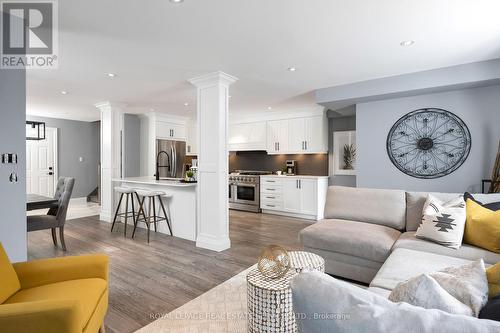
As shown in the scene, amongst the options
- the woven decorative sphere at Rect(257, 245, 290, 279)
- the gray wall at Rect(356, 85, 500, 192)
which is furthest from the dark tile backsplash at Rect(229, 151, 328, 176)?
the woven decorative sphere at Rect(257, 245, 290, 279)

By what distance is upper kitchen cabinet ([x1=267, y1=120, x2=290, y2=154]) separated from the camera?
20.9 ft

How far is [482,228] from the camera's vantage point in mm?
2205

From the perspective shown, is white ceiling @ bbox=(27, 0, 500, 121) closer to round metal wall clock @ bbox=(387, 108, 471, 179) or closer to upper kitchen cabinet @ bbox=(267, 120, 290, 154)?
round metal wall clock @ bbox=(387, 108, 471, 179)

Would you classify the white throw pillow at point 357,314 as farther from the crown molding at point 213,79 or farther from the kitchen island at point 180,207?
the kitchen island at point 180,207

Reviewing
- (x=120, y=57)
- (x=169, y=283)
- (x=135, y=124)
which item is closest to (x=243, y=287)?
(x=169, y=283)

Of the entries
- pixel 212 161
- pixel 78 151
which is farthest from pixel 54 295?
pixel 78 151

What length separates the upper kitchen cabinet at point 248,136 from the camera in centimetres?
673

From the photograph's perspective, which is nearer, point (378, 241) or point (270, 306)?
point (270, 306)

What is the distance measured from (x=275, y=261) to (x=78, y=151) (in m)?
7.84

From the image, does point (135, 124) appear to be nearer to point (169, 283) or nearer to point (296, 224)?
point (296, 224)

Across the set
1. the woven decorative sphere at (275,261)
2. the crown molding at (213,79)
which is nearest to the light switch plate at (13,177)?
the woven decorative sphere at (275,261)

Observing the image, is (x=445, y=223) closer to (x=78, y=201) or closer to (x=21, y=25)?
(x=21, y=25)

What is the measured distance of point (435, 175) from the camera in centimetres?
383

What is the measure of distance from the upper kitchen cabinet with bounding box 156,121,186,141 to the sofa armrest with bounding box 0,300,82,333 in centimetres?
564
